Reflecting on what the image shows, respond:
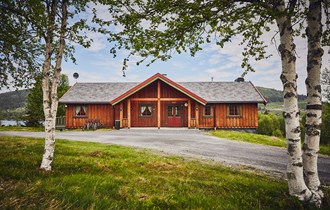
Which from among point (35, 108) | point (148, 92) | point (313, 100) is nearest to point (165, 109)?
point (148, 92)

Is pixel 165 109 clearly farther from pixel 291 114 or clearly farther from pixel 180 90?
pixel 291 114

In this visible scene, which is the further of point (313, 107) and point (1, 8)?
point (1, 8)

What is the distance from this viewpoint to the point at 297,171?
4.18 m

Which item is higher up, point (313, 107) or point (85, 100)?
point (85, 100)

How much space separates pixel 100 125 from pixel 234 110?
612 inches

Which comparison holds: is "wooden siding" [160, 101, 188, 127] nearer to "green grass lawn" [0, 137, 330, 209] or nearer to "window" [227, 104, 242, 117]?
"window" [227, 104, 242, 117]

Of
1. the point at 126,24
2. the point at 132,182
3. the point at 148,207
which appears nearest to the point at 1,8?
the point at 126,24

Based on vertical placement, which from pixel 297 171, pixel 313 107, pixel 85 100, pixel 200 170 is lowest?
pixel 200 170

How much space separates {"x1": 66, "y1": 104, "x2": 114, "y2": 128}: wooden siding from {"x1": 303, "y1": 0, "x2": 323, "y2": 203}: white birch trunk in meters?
23.4

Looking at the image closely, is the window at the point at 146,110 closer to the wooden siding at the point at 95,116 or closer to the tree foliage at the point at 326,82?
the wooden siding at the point at 95,116

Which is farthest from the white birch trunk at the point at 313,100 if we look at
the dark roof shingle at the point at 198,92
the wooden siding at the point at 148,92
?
the wooden siding at the point at 148,92

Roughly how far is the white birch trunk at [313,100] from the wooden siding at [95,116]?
23.4m

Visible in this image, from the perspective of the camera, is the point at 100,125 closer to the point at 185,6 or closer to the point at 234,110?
the point at 234,110

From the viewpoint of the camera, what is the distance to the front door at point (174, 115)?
25.8 meters
